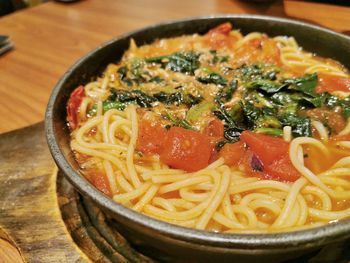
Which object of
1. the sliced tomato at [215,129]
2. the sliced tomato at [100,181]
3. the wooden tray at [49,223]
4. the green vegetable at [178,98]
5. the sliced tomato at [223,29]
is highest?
the sliced tomato at [223,29]

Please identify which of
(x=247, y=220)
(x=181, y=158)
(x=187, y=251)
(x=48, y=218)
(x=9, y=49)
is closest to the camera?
(x=187, y=251)

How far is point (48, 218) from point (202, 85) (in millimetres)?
1304

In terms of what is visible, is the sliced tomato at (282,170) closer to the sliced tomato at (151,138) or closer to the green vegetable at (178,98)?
the sliced tomato at (151,138)

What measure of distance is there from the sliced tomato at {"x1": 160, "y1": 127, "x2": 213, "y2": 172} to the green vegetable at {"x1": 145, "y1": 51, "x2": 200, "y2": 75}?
2.92ft

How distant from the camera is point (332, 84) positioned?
2.62m

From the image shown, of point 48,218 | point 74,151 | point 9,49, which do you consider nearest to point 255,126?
point 74,151

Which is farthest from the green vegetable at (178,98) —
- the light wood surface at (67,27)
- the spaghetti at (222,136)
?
the light wood surface at (67,27)

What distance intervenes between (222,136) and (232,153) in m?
0.17

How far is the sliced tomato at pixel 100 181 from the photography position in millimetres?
2016

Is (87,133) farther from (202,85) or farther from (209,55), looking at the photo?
(209,55)

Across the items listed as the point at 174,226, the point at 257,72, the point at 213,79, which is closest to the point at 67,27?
the point at 213,79

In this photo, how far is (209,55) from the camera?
2943 millimetres

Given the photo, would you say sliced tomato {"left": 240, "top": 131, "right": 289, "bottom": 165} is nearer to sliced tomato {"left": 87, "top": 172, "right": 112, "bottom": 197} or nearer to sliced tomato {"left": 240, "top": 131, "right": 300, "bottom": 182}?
sliced tomato {"left": 240, "top": 131, "right": 300, "bottom": 182}

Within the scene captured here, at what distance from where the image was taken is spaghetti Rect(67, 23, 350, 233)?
1877 mm
